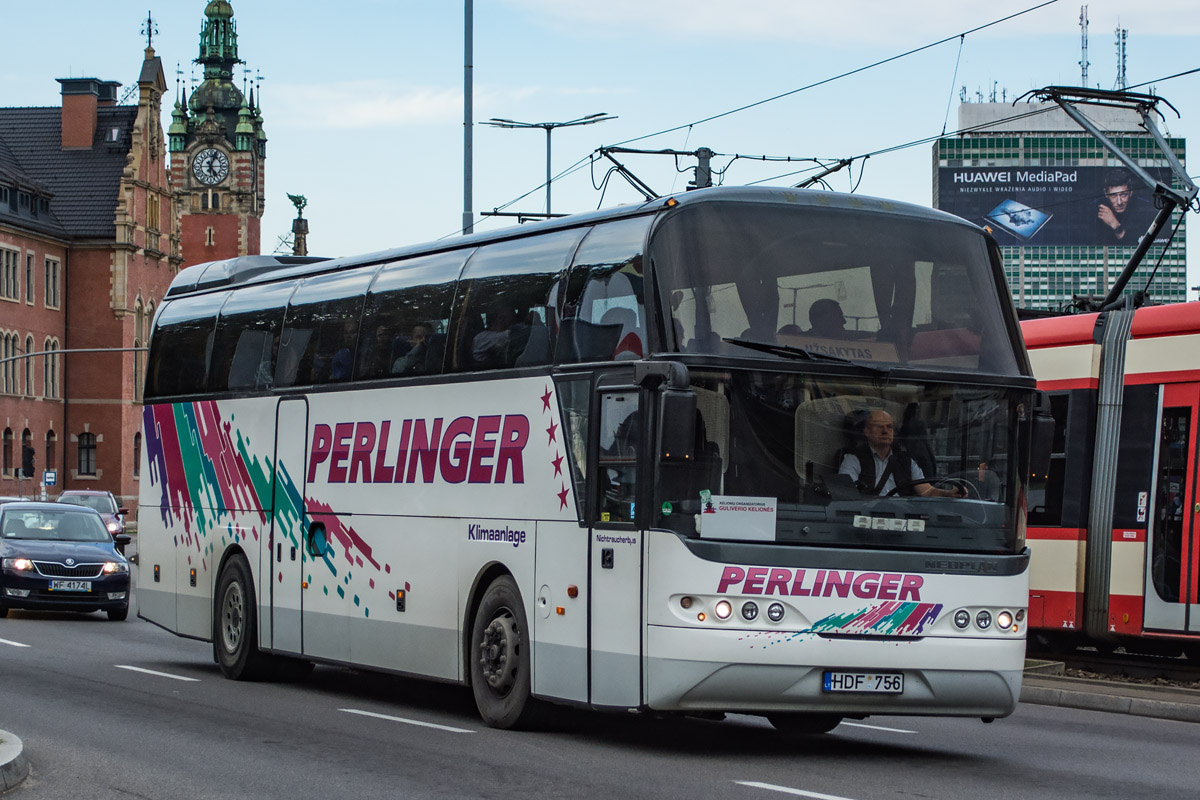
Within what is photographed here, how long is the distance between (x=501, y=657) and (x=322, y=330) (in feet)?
14.0

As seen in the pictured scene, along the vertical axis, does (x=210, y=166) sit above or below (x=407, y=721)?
above

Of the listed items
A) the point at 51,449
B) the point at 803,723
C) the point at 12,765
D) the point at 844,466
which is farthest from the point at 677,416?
the point at 51,449

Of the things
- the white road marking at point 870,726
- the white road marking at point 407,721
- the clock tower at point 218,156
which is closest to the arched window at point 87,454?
the clock tower at point 218,156

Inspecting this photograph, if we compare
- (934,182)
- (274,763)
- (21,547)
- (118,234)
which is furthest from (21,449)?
(274,763)

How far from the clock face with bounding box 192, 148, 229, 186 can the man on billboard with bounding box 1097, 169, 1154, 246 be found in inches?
2623

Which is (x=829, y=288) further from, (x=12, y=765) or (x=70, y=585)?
(x=70, y=585)

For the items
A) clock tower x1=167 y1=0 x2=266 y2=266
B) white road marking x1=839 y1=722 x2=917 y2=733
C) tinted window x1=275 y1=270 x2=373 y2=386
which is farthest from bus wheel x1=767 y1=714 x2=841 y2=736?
clock tower x1=167 y1=0 x2=266 y2=266

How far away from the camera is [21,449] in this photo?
85750 millimetres

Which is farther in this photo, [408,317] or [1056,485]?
[1056,485]

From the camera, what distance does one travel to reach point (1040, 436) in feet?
38.1

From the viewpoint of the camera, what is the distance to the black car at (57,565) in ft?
82.3

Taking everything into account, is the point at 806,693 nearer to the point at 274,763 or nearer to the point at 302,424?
the point at 274,763

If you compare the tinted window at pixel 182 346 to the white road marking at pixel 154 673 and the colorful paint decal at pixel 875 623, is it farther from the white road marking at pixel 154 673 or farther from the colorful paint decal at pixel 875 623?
the colorful paint decal at pixel 875 623

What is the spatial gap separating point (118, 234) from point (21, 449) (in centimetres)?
1286
